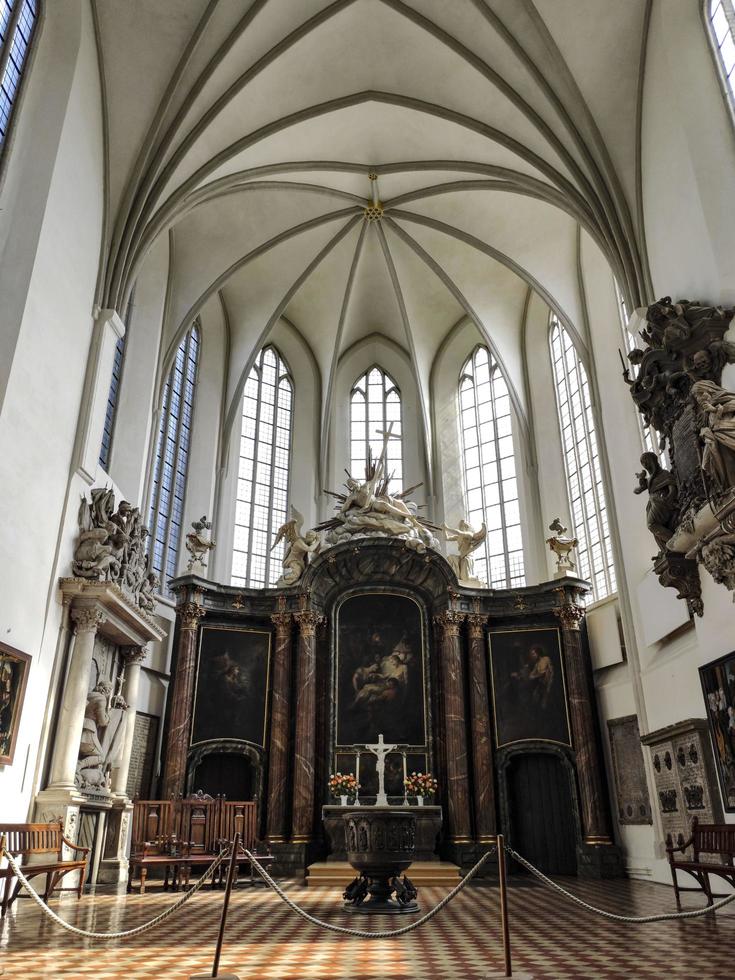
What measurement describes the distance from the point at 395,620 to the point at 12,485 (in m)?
11.0

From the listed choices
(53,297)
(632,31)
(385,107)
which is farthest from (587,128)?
(53,297)

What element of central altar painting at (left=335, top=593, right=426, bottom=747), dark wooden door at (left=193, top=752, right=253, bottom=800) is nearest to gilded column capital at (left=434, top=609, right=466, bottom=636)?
central altar painting at (left=335, top=593, right=426, bottom=747)

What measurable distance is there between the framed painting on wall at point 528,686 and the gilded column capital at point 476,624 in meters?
0.27

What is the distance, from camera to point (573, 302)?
774 inches

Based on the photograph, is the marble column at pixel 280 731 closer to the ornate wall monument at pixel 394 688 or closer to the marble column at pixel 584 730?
the ornate wall monument at pixel 394 688

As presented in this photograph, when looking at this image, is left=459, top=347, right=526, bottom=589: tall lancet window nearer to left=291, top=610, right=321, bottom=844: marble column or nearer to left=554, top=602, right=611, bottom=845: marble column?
left=554, top=602, right=611, bottom=845: marble column

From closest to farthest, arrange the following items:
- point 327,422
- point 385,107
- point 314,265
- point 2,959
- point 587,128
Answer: point 2,959
point 587,128
point 385,107
point 314,265
point 327,422

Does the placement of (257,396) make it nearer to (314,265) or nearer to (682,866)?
(314,265)

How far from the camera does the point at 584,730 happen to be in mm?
17422

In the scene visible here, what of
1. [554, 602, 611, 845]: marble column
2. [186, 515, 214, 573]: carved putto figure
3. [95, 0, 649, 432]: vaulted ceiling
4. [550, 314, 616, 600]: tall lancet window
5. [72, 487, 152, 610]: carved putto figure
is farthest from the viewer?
[550, 314, 616, 600]: tall lancet window

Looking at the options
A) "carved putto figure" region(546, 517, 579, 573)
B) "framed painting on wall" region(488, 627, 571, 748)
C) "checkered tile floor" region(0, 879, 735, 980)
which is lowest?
"checkered tile floor" region(0, 879, 735, 980)

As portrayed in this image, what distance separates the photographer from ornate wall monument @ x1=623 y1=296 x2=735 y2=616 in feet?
31.3

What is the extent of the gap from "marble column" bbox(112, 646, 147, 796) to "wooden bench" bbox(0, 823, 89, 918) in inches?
119

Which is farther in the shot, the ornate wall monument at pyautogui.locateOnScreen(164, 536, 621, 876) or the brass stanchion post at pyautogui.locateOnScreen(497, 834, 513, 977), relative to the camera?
the ornate wall monument at pyautogui.locateOnScreen(164, 536, 621, 876)
